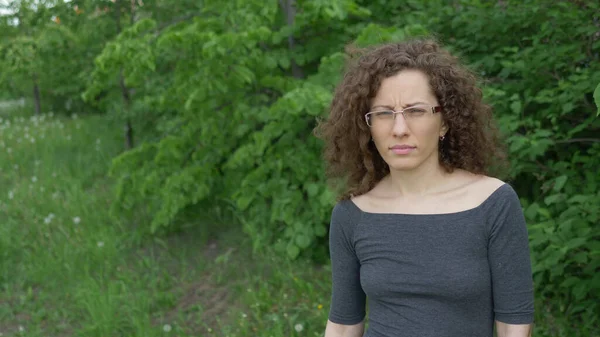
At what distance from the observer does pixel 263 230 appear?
4.38 m

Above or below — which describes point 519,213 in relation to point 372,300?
above

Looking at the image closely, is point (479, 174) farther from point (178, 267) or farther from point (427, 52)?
point (178, 267)

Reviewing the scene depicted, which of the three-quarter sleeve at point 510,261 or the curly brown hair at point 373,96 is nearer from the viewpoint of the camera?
the three-quarter sleeve at point 510,261

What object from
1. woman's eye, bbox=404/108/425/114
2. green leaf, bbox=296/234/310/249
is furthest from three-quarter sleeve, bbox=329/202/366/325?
green leaf, bbox=296/234/310/249

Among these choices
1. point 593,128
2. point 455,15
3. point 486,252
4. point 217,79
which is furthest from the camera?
point 455,15

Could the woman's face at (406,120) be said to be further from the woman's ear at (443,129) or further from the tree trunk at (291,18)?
the tree trunk at (291,18)

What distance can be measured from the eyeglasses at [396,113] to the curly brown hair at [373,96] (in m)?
0.04

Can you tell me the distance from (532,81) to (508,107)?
0.65 feet

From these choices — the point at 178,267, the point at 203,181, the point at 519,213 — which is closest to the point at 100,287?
the point at 178,267

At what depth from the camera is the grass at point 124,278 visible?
12.7 ft

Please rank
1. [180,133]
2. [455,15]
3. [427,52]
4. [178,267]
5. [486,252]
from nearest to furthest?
1. [486,252]
2. [427,52]
3. [455,15]
4. [178,267]
5. [180,133]

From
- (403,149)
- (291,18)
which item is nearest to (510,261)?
(403,149)

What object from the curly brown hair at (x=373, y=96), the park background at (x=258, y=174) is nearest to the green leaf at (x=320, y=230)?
the park background at (x=258, y=174)

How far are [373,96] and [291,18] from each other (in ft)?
8.81
